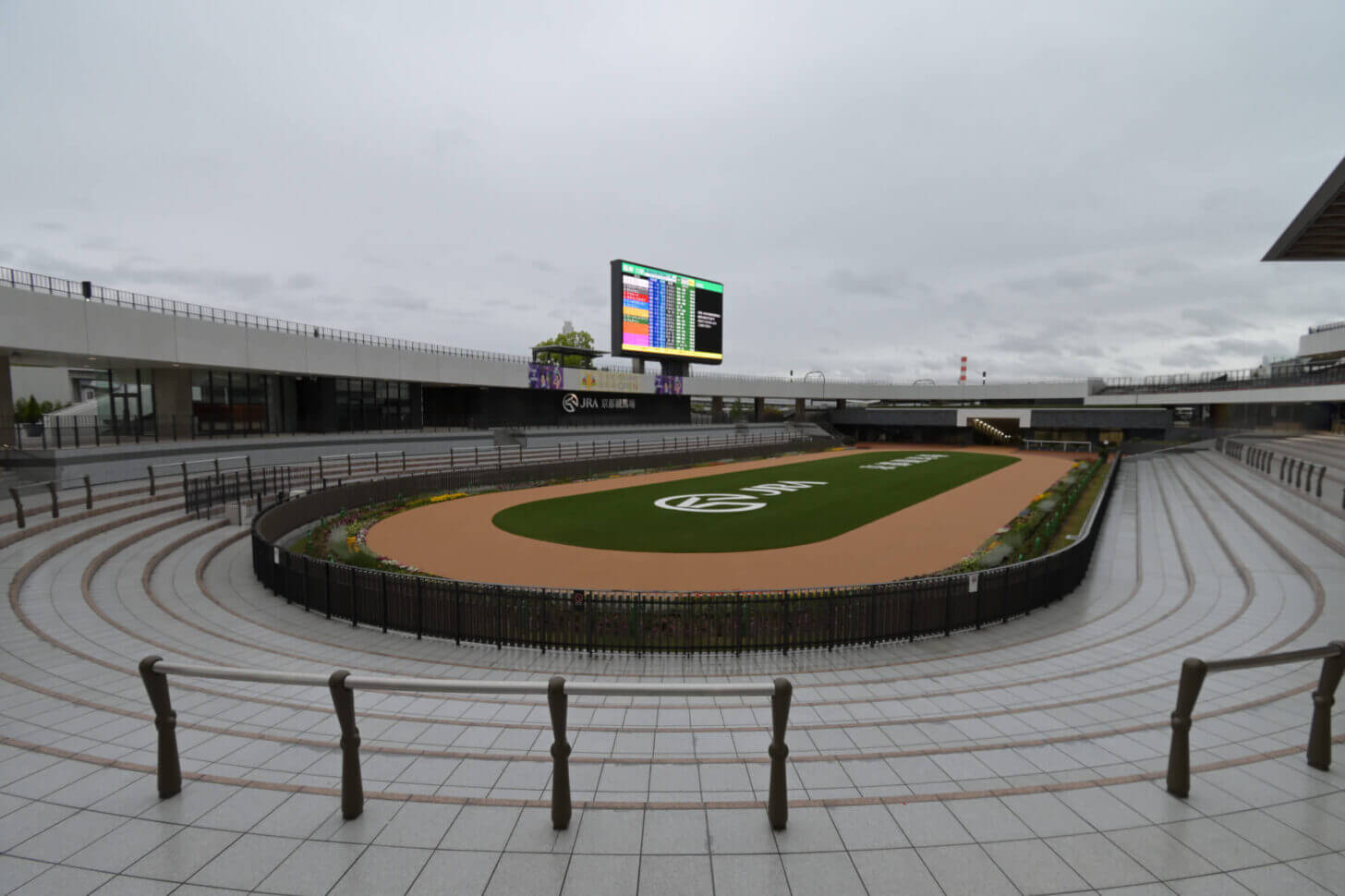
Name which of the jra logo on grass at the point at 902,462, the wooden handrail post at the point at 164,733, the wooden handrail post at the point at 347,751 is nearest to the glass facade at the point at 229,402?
the wooden handrail post at the point at 164,733

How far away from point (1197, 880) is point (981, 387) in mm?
85959

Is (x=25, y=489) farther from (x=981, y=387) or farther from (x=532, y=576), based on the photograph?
(x=981, y=387)

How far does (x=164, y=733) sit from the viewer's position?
13.6 ft

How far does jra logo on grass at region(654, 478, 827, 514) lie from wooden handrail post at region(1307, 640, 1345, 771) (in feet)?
68.2

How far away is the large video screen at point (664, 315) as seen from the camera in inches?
1882

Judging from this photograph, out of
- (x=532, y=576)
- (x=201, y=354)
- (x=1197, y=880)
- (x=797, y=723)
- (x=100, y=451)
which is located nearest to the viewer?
(x=1197, y=880)

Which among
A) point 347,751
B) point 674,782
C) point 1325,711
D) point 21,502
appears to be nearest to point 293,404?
point 21,502

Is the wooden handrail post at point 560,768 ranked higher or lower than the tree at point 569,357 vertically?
lower

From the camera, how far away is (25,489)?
58.5 feet

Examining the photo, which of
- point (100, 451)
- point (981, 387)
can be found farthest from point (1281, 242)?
point (981, 387)

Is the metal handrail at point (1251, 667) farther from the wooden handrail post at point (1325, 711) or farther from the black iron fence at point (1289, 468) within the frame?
the black iron fence at point (1289, 468)

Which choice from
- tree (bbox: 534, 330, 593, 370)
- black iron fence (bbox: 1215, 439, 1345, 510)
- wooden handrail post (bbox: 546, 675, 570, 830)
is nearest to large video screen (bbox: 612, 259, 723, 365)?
tree (bbox: 534, 330, 593, 370)

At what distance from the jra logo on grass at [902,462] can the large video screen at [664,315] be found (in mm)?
18118

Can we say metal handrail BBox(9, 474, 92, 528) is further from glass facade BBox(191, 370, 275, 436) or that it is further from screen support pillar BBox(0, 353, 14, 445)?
glass facade BBox(191, 370, 275, 436)
